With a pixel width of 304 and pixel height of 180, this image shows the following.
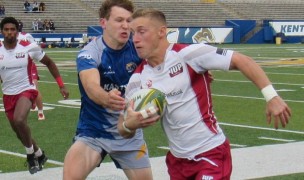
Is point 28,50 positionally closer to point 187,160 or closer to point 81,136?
point 81,136

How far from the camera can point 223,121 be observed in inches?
569

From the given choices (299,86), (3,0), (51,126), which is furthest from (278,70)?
(3,0)

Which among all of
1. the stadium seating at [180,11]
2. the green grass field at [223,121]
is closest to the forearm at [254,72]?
the green grass field at [223,121]

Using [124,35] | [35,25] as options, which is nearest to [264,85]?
[124,35]

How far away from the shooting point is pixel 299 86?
70.0 ft

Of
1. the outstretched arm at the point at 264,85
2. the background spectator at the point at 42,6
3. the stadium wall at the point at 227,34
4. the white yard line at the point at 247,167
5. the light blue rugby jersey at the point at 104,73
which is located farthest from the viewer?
the background spectator at the point at 42,6

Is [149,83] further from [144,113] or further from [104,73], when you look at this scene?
[104,73]

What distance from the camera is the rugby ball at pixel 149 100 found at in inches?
203

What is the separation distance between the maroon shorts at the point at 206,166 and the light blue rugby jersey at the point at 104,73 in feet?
3.30

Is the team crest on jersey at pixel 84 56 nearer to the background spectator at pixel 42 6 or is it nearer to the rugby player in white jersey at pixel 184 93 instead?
the rugby player in white jersey at pixel 184 93

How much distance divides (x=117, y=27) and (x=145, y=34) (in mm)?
843

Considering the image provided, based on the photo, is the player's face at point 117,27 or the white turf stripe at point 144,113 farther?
the player's face at point 117,27

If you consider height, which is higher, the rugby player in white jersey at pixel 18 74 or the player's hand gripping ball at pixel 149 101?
the player's hand gripping ball at pixel 149 101

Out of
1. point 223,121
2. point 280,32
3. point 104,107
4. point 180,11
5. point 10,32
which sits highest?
point 104,107
